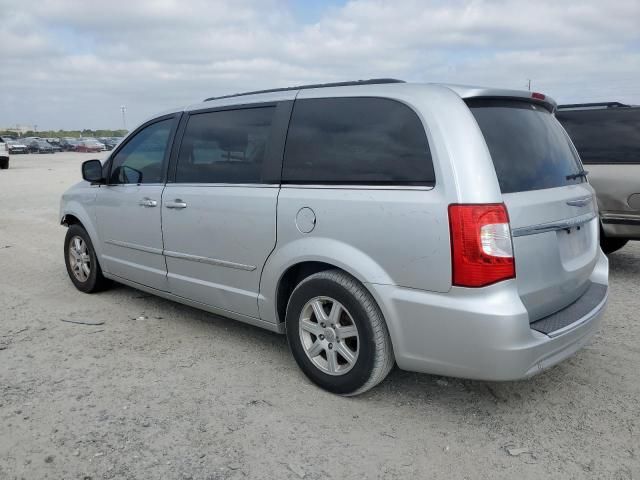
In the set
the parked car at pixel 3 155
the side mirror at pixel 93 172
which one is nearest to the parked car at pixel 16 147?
the parked car at pixel 3 155

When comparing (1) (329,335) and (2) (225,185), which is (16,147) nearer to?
(2) (225,185)

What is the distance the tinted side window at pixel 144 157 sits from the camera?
4523 mm

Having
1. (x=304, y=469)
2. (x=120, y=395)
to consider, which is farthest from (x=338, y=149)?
(x=120, y=395)

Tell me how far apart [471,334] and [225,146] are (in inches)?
87.4

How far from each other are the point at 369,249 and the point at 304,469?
3.79 feet

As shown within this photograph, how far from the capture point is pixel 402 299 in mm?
2898

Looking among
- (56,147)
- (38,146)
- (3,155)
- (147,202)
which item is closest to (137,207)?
(147,202)

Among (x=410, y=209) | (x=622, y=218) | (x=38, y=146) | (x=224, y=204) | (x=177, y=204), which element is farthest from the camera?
(x=38, y=146)

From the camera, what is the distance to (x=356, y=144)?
3191mm

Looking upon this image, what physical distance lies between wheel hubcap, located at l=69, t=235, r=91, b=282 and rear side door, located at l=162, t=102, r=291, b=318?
5.05ft

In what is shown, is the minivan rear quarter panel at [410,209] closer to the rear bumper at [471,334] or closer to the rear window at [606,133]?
the rear bumper at [471,334]

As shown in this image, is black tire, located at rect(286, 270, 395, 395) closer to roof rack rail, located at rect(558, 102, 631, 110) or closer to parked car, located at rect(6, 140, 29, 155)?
roof rack rail, located at rect(558, 102, 631, 110)

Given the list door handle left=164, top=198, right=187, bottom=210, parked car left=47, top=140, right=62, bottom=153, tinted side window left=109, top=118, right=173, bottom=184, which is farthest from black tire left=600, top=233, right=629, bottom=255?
parked car left=47, top=140, right=62, bottom=153

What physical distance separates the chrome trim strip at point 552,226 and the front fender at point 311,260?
0.70 metres
